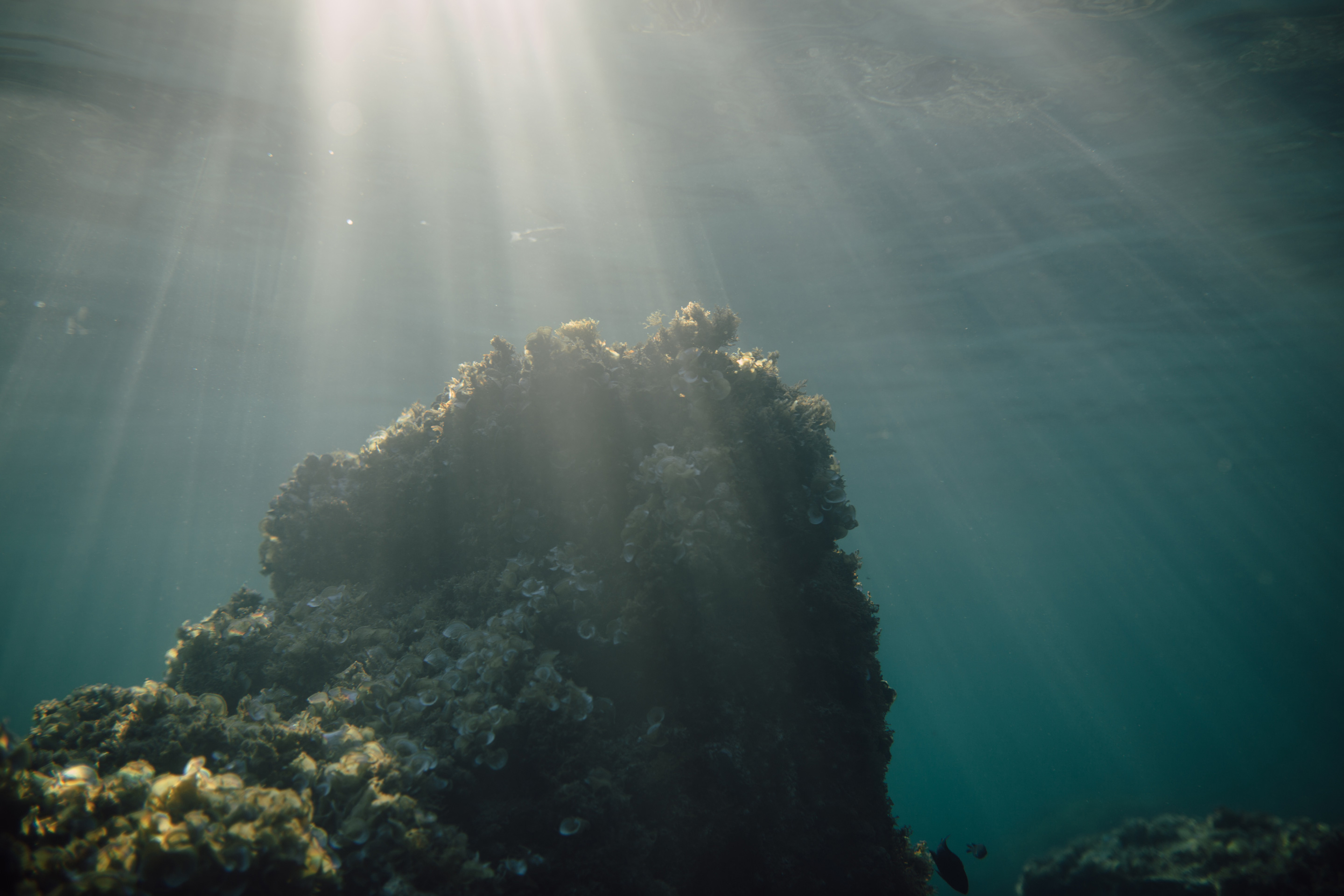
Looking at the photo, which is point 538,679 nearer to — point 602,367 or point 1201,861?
point 602,367

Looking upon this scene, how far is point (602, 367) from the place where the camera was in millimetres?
5109

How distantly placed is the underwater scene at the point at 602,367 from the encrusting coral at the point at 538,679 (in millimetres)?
30

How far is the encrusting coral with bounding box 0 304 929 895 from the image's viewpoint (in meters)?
2.92

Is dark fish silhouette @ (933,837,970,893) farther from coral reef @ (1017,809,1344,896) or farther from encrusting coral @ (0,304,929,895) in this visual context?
coral reef @ (1017,809,1344,896)

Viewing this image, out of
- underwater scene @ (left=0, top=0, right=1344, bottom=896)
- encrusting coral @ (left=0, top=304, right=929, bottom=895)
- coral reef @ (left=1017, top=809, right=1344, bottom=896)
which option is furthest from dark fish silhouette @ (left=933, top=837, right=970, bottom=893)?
coral reef @ (left=1017, top=809, right=1344, bottom=896)

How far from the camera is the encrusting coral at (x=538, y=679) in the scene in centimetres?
292

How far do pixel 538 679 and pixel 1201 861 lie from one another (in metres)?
17.9

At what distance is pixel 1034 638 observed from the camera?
441 feet

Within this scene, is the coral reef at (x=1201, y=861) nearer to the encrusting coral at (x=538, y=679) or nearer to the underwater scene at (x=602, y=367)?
the underwater scene at (x=602, y=367)

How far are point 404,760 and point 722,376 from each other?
360cm

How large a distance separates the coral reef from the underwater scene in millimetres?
132

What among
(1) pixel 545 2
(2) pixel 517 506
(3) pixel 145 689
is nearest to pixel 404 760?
(3) pixel 145 689

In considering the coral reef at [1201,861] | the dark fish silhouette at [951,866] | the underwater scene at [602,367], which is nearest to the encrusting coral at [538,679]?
the underwater scene at [602,367]

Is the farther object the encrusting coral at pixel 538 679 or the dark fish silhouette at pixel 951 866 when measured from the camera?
the dark fish silhouette at pixel 951 866
